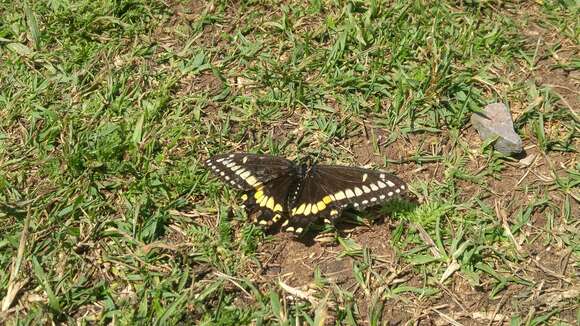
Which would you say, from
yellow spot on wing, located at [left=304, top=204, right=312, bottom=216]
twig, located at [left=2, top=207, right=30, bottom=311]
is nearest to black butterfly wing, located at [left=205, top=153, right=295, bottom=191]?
yellow spot on wing, located at [left=304, top=204, right=312, bottom=216]

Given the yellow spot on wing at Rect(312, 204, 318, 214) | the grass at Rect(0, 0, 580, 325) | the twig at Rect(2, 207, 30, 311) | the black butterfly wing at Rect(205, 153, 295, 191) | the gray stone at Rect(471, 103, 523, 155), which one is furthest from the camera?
the gray stone at Rect(471, 103, 523, 155)

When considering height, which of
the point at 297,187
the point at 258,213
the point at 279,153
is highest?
the point at 297,187

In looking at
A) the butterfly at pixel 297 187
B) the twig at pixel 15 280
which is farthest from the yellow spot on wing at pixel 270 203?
the twig at pixel 15 280

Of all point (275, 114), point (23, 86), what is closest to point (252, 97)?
point (275, 114)

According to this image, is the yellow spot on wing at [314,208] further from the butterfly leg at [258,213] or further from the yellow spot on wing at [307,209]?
the butterfly leg at [258,213]

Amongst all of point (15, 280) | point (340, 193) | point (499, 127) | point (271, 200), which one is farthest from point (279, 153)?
point (15, 280)

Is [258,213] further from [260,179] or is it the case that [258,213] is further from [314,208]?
[314,208]

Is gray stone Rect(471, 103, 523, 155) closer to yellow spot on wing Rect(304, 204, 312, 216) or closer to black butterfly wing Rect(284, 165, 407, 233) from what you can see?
black butterfly wing Rect(284, 165, 407, 233)
